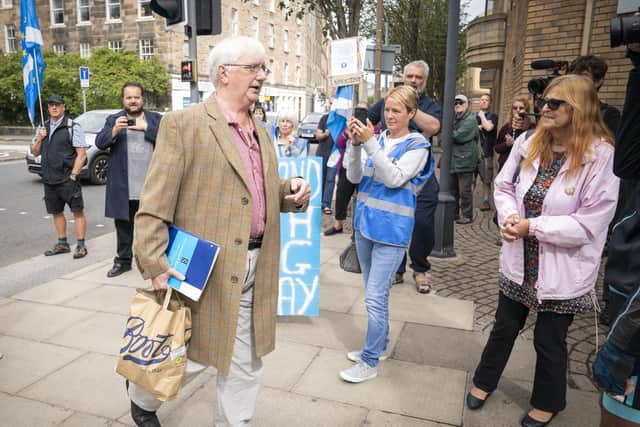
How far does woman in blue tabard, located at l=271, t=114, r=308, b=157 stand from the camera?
6863 millimetres

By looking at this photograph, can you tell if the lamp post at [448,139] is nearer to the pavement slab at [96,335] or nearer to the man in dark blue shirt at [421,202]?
the man in dark blue shirt at [421,202]

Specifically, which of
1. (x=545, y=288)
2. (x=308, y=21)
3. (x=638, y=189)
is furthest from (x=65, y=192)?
(x=308, y=21)

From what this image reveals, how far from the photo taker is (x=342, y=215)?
310 inches

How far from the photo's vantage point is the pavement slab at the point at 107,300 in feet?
15.4

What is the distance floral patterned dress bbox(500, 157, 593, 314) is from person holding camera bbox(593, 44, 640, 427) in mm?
667

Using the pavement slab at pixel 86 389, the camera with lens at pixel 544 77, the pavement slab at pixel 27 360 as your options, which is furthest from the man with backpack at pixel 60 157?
the camera with lens at pixel 544 77

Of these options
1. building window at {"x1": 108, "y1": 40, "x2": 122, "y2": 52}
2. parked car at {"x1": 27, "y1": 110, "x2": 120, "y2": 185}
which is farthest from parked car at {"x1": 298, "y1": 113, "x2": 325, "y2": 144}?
building window at {"x1": 108, "y1": 40, "x2": 122, "y2": 52}

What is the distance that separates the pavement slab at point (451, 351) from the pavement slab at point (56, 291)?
10.4 ft

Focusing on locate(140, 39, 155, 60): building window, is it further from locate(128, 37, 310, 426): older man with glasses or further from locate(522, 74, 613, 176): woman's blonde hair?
locate(522, 74, 613, 176): woman's blonde hair

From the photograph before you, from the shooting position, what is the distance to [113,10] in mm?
35781

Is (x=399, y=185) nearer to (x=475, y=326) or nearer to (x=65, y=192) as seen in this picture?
(x=475, y=326)

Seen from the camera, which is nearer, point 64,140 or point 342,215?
point 64,140

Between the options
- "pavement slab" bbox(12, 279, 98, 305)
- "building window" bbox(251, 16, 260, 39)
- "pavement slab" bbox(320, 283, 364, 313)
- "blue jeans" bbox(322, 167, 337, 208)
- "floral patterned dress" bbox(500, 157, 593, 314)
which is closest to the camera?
"floral patterned dress" bbox(500, 157, 593, 314)

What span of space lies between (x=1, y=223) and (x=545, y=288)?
8.34 metres
